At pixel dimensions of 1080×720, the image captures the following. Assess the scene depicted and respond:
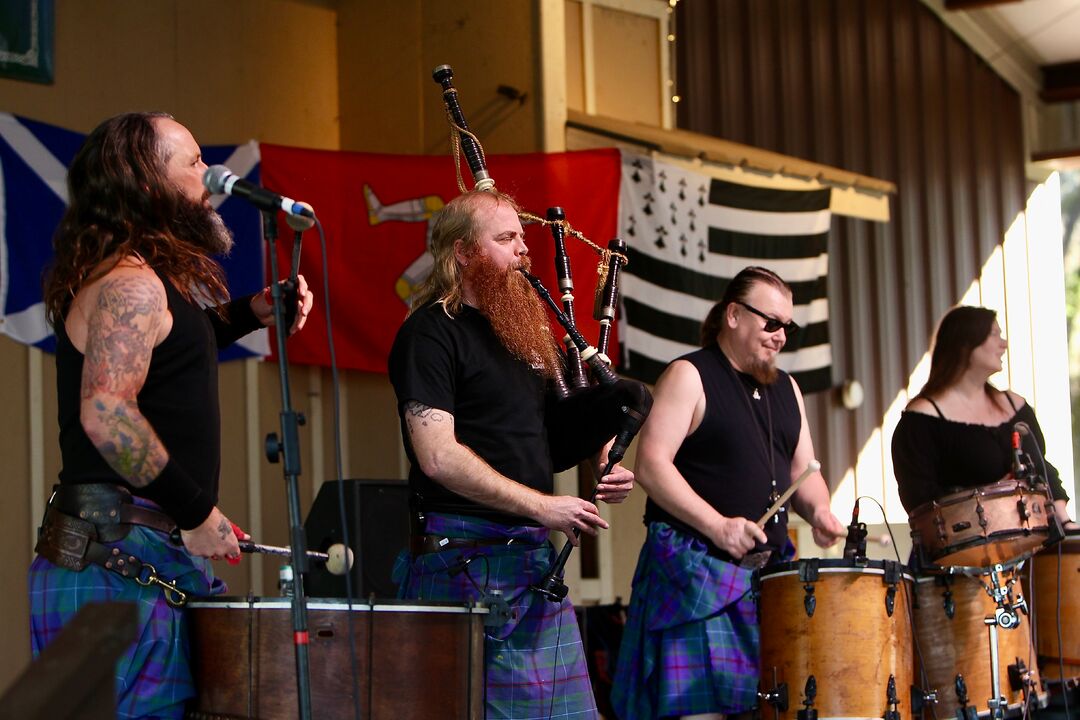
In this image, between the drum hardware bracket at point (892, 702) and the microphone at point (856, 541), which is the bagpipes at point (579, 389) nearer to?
the microphone at point (856, 541)

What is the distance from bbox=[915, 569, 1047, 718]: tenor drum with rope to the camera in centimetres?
462

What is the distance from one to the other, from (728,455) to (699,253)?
312cm

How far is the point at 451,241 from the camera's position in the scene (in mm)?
3635

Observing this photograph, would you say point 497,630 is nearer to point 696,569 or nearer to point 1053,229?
point 696,569

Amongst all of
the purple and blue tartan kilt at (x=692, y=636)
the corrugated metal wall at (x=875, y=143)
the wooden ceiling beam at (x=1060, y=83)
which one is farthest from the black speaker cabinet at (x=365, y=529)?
the wooden ceiling beam at (x=1060, y=83)

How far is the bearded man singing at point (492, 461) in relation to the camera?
3.29 m

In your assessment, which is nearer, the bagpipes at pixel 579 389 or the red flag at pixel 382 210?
the bagpipes at pixel 579 389

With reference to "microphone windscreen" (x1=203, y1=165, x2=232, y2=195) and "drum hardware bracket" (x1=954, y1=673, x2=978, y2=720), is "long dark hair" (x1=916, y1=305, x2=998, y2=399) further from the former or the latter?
"microphone windscreen" (x1=203, y1=165, x2=232, y2=195)

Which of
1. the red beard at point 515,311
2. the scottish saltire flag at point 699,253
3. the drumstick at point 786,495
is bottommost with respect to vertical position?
the drumstick at point 786,495

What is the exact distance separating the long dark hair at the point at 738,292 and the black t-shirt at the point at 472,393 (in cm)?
130

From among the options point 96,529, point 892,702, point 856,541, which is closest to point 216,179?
point 96,529

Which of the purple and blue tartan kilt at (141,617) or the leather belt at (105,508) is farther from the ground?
the leather belt at (105,508)

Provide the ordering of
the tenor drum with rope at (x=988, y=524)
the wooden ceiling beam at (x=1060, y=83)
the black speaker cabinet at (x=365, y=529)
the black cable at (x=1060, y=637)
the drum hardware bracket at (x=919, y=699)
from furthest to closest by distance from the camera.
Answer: the wooden ceiling beam at (x=1060, y=83) < the black speaker cabinet at (x=365, y=529) < the black cable at (x=1060, y=637) < the tenor drum with rope at (x=988, y=524) < the drum hardware bracket at (x=919, y=699)

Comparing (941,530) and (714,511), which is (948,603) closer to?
(941,530)
